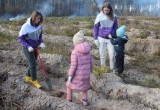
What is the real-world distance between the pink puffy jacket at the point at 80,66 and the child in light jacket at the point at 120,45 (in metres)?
1.67

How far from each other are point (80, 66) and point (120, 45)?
1889 mm

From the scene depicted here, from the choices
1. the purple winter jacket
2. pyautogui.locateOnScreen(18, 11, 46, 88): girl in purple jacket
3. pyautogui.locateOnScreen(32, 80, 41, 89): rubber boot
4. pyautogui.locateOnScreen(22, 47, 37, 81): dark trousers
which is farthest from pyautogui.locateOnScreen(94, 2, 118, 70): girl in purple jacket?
pyautogui.locateOnScreen(32, 80, 41, 89): rubber boot

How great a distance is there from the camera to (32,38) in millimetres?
6789

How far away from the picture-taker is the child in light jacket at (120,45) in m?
7.66

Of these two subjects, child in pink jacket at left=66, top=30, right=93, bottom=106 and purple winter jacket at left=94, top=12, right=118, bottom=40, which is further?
purple winter jacket at left=94, top=12, right=118, bottom=40

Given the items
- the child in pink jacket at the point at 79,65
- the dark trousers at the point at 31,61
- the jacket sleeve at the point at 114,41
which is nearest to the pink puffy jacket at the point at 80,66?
the child in pink jacket at the point at 79,65

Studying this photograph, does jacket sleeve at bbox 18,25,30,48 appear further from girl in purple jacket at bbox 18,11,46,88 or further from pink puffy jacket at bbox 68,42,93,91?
pink puffy jacket at bbox 68,42,93,91

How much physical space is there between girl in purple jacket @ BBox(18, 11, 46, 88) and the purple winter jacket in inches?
57.1

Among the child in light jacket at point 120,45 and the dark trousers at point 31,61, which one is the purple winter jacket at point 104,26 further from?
the dark trousers at point 31,61

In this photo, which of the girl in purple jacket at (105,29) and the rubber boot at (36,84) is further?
the girl in purple jacket at (105,29)

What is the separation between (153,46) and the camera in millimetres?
10547

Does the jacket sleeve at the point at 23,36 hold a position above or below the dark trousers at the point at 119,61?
above

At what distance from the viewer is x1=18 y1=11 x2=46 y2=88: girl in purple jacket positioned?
662 cm

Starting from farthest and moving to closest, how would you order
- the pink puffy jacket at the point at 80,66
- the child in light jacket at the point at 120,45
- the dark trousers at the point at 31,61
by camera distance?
the child in light jacket at the point at 120,45, the dark trousers at the point at 31,61, the pink puffy jacket at the point at 80,66
